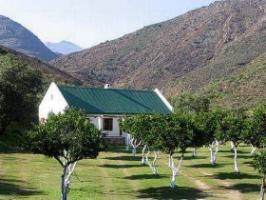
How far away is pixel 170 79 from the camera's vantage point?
6029 inches

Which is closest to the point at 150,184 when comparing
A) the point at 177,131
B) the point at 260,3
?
the point at 177,131

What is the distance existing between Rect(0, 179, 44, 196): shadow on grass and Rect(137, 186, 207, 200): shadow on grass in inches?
237

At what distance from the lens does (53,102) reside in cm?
6062

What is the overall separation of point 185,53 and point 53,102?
112 meters

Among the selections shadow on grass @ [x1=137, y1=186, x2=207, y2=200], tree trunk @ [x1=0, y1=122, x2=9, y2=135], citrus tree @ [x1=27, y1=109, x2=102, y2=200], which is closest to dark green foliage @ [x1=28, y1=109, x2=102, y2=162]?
citrus tree @ [x1=27, y1=109, x2=102, y2=200]

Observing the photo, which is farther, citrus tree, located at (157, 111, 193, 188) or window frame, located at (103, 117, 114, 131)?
window frame, located at (103, 117, 114, 131)

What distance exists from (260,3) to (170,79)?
191 ft

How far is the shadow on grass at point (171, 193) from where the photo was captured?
30.0 metres

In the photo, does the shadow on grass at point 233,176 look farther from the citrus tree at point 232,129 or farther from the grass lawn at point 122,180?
the citrus tree at point 232,129

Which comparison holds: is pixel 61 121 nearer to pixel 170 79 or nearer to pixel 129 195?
pixel 129 195

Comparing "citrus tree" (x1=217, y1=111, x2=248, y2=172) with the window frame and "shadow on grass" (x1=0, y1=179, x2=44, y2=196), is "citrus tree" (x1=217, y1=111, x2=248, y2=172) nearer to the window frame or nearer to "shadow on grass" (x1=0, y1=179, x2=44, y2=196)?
"shadow on grass" (x1=0, y1=179, x2=44, y2=196)

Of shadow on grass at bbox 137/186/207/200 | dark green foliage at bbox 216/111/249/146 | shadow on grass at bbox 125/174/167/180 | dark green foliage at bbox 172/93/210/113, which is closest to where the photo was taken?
shadow on grass at bbox 137/186/207/200

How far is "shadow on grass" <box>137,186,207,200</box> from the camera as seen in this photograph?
98.6 feet

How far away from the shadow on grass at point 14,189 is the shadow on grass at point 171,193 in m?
6.03
